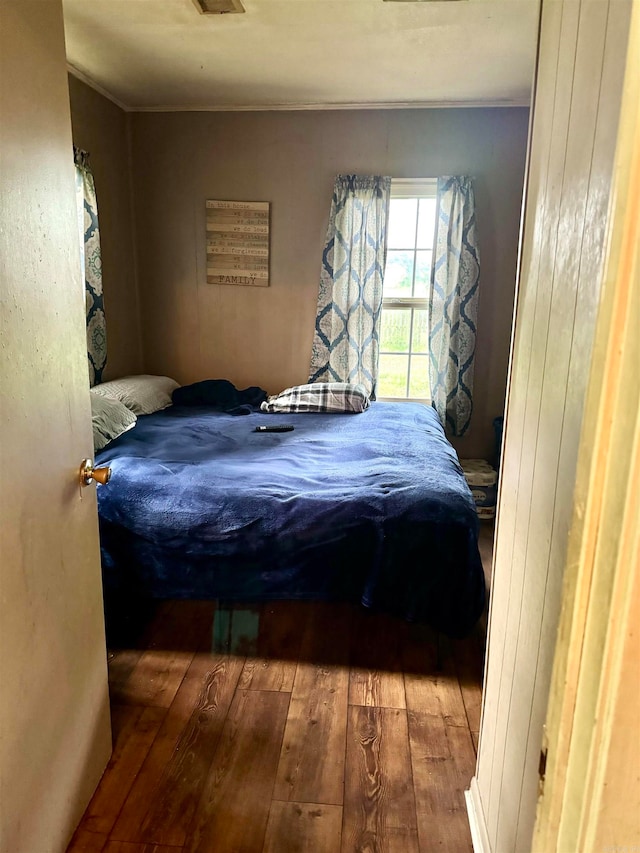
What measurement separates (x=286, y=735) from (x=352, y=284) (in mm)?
2825

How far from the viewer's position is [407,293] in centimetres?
389

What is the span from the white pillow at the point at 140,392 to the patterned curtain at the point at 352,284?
3.34 ft

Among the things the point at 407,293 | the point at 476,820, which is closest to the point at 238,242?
the point at 407,293

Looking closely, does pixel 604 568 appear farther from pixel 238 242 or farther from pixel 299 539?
pixel 238 242

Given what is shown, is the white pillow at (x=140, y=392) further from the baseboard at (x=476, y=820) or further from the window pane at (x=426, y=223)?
the baseboard at (x=476, y=820)

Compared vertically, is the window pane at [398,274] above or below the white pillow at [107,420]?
above

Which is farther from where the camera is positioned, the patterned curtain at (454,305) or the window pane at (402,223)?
the window pane at (402,223)

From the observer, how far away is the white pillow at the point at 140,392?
10.5ft

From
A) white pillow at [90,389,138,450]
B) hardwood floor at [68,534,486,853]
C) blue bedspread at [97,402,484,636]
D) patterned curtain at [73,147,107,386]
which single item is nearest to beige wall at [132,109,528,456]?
patterned curtain at [73,147,107,386]

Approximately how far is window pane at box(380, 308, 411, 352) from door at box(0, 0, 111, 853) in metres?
2.84

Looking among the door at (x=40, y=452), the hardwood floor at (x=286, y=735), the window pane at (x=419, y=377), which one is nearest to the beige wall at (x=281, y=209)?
the window pane at (x=419, y=377)

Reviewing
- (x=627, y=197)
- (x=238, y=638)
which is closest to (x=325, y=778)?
(x=238, y=638)

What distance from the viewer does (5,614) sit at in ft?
3.37

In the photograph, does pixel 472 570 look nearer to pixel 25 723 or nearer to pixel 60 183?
pixel 25 723
